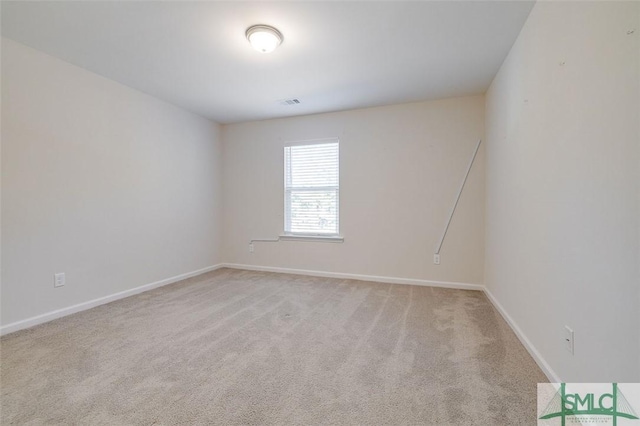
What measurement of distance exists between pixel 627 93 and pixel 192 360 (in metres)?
2.64

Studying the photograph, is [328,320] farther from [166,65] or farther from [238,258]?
[166,65]

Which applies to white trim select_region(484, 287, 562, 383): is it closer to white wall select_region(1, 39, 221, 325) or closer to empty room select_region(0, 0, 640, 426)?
empty room select_region(0, 0, 640, 426)

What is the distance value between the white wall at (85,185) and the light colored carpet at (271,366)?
477 millimetres

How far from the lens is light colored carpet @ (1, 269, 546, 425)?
53.9 inches

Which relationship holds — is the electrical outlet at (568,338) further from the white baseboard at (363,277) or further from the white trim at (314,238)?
the white trim at (314,238)

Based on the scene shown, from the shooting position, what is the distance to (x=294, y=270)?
431cm

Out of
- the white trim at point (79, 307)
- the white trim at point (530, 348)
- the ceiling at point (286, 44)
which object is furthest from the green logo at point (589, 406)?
the white trim at point (79, 307)

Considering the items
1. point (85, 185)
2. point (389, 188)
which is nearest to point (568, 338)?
point (389, 188)

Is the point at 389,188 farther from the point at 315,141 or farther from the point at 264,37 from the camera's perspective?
the point at 264,37

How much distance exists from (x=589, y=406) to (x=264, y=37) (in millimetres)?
2961

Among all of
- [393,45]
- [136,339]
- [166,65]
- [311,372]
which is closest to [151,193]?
[166,65]

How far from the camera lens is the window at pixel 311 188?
409cm

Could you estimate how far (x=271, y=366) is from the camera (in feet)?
5.82

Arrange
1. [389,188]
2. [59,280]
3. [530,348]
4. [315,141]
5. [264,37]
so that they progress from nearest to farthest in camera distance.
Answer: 1. [530,348]
2. [264,37]
3. [59,280]
4. [389,188]
5. [315,141]
